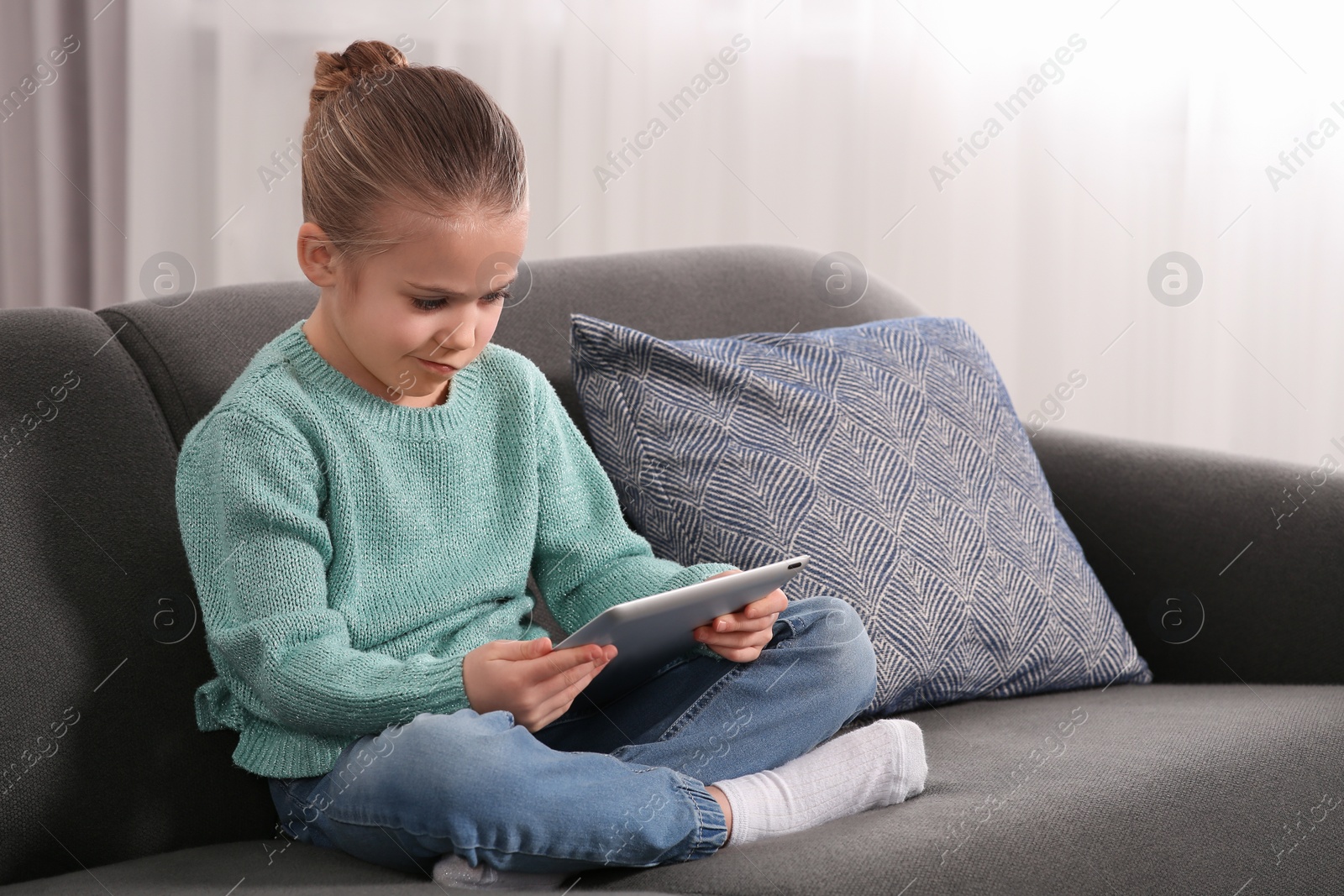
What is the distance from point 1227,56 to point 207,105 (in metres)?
1.83

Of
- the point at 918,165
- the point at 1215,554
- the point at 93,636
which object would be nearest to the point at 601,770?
the point at 93,636

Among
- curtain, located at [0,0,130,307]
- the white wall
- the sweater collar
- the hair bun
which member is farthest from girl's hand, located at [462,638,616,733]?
curtain, located at [0,0,130,307]

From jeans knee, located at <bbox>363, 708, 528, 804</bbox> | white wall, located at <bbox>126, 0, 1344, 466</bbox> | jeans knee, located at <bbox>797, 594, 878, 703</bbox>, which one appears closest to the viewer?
jeans knee, located at <bbox>363, 708, 528, 804</bbox>

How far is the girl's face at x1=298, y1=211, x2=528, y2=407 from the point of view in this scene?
3.22 ft

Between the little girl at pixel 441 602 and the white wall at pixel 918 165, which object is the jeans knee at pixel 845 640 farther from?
the white wall at pixel 918 165

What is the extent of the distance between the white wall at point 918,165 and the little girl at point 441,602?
1.34m

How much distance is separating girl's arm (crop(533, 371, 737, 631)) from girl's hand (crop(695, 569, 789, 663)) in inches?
3.5

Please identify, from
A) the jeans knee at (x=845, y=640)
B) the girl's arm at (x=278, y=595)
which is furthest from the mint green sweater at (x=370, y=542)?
the jeans knee at (x=845, y=640)

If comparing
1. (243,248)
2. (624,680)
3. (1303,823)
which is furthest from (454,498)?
(243,248)

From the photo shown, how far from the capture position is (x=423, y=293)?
0.99 meters

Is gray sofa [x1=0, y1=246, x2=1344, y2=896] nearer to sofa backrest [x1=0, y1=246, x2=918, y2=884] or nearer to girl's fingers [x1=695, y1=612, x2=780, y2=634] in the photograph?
sofa backrest [x1=0, y1=246, x2=918, y2=884]

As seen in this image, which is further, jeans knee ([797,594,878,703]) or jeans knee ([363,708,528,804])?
jeans knee ([797,594,878,703])

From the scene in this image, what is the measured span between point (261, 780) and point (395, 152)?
Answer: 546mm

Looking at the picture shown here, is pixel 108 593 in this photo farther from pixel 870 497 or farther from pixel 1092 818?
pixel 1092 818
